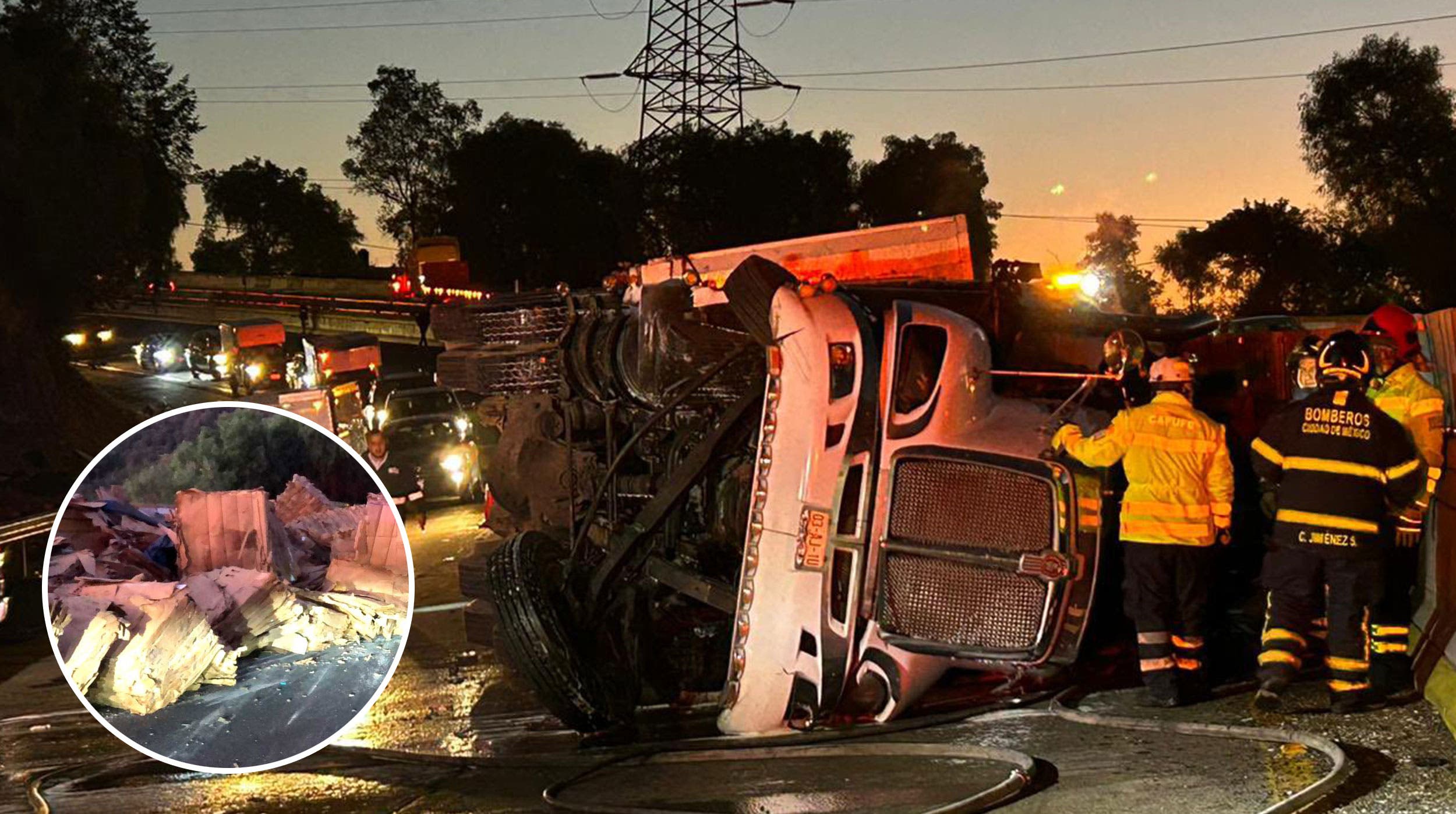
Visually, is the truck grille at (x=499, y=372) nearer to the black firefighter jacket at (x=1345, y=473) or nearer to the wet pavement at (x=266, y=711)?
the wet pavement at (x=266, y=711)

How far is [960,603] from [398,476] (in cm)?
1244

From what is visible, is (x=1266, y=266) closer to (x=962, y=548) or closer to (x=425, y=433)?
(x=425, y=433)

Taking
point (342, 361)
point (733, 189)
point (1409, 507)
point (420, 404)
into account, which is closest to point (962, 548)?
point (1409, 507)

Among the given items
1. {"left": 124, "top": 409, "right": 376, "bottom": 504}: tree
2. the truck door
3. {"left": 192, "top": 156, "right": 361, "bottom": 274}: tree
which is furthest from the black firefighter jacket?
{"left": 192, "top": 156, "right": 361, "bottom": 274}: tree

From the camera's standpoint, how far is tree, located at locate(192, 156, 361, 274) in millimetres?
63594

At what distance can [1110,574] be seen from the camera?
6879 millimetres

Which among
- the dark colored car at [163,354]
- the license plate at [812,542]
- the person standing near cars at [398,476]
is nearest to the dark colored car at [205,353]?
the dark colored car at [163,354]

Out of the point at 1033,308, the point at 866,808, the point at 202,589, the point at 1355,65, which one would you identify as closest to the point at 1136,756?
the point at 866,808

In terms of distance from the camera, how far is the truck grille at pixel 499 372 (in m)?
9.23

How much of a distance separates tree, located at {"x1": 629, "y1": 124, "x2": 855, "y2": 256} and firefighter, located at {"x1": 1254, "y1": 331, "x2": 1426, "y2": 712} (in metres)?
37.2

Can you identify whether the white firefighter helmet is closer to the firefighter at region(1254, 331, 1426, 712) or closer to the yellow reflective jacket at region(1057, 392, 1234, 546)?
the yellow reflective jacket at region(1057, 392, 1234, 546)

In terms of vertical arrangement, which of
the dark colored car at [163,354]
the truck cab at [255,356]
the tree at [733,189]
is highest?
the tree at [733,189]

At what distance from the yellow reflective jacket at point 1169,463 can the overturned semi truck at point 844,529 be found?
152 mm

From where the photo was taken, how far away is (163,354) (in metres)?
43.1
